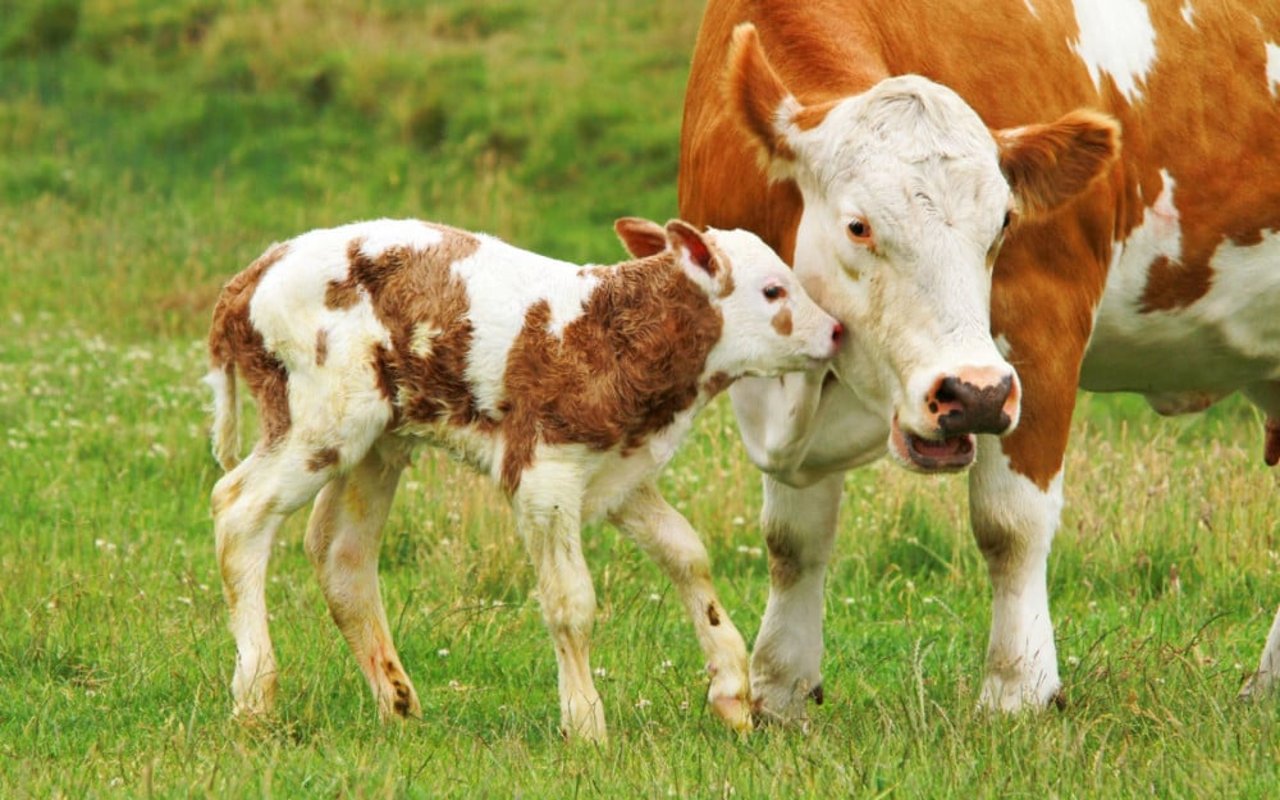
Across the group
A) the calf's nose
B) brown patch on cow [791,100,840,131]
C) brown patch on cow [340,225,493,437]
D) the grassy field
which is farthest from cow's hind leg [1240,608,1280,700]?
brown patch on cow [340,225,493,437]

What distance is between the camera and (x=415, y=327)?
18.3ft

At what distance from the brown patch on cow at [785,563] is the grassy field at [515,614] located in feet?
1.35

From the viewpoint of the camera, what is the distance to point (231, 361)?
19.5 feet

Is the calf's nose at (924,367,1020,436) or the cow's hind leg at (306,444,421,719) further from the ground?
the calf's nose at (924,367,1020,436)

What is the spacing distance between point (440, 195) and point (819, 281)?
12.6m

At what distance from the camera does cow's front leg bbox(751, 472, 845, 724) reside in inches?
259

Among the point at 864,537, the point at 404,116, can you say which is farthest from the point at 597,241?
the point at 864,537

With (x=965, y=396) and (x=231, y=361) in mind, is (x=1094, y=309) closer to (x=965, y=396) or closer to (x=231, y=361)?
(x=965, y=396)

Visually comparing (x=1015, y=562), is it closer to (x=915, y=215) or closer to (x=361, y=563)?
(x=915, y=215)

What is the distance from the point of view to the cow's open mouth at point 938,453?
5.12m

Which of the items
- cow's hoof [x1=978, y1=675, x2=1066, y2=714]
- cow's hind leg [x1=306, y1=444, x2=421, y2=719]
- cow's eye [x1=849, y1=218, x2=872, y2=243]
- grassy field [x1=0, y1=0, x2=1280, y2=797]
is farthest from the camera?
cow's hind leg [x1=306, y1=444, x2=421, y2=719]

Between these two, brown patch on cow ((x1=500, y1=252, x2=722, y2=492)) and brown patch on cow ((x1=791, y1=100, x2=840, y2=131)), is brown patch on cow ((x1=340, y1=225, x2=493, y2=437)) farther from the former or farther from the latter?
brown patch on cow ((x1=791, y1=100, x2=840, y2=131))

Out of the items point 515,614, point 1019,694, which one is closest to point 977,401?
point 1019,694

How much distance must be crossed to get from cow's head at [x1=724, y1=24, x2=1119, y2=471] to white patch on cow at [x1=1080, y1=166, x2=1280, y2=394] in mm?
808
